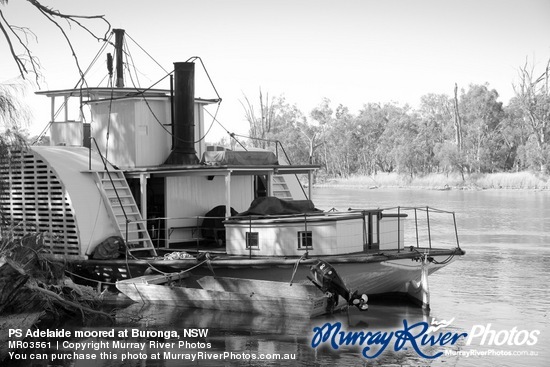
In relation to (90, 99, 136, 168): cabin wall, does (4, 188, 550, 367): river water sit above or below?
below

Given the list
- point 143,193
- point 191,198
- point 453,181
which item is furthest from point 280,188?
point 453,181

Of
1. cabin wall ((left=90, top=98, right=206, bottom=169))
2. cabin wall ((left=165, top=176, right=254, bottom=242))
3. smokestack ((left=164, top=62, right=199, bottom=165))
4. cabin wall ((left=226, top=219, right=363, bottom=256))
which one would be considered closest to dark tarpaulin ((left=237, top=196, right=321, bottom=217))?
cabin wall ((left=226, top=219, right=363, bottom=256))

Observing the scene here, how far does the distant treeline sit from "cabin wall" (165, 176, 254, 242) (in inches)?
1584

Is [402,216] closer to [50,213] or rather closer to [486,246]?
[50,213]

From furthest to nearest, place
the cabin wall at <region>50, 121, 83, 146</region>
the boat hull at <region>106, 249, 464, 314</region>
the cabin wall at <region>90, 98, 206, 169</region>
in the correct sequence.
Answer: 1. the cabin wall at <region>50, 121, 83, 146</region>
2. the cabin wall at <region>90, 98, 206, 169</region>
3. the boat hull at <region>106, 249, 464, 314</region>

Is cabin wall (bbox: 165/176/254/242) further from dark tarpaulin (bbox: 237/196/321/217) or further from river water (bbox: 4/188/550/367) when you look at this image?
river water (bbox: 4/188/550/367)

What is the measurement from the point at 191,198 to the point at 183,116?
186cm

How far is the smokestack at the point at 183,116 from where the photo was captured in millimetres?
18844

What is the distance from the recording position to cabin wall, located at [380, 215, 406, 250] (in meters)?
16.8

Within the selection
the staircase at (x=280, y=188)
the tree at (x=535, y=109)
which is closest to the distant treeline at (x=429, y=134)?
the tree at (x=535, y=109)

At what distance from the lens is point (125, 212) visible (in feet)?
57.6

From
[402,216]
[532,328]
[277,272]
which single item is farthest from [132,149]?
[532,328]

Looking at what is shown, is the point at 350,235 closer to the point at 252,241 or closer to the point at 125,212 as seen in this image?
the point at 252,241

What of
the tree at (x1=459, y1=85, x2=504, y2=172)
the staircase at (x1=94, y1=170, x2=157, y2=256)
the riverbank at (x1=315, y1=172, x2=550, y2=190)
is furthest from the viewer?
the tree at (x1=459, y1=85, x2=504, y2=172)
